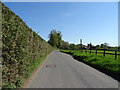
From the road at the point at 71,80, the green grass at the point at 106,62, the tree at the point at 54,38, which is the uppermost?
the tree at the point at 54,38

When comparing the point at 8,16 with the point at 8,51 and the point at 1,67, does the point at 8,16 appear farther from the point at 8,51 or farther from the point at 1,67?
the point at 1,67

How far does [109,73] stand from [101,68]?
1.57 meters

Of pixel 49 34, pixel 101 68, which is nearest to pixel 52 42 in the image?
pixel 49 34

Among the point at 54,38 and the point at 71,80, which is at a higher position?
the point at 54,38

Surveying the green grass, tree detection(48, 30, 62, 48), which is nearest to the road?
→ the green grass

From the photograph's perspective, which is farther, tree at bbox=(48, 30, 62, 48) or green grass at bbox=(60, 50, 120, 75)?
tree at bbox=(48, 30, 62, 48)

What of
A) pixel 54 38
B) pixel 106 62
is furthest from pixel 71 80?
pixel 54 38

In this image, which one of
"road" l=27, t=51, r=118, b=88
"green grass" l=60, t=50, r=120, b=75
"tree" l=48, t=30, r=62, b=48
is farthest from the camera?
"tree" l=48, t=30, r=62, b=48

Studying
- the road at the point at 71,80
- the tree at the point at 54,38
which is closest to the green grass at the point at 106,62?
the road at the point at 71,80

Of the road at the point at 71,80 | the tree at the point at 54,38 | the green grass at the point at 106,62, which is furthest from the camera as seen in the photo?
the tree at the point at 54,38

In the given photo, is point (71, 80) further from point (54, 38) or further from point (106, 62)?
point (54, 38)

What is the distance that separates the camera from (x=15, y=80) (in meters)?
5.98

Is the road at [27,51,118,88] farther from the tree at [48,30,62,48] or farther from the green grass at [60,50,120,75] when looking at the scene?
the tree at [48,30,62,48]

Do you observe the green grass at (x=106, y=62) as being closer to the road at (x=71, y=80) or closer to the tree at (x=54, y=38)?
the road at (x=71, y=80)
